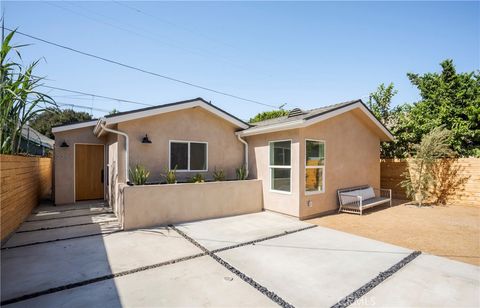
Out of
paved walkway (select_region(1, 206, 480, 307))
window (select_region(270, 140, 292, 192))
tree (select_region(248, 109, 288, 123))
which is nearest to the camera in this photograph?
paved walkway (select_region(1, 206, 480, 307))

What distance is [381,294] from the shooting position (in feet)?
11.1

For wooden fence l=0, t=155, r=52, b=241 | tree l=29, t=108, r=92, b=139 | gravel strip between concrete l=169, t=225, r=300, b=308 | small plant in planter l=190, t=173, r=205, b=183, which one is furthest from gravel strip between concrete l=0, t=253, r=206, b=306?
tree l=29, t=108, r=92, b=139

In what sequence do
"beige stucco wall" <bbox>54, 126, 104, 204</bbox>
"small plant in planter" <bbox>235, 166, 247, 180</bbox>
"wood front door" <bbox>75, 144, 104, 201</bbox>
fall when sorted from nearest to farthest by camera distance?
"small plant in planter" <bbox>235, 166, 247, 180</bbox>, "beige stucco wall" <bbox>54, 126, 104, 204</bbox>, "wood front door" <bbox>75, 144, 104, 201</bbox>

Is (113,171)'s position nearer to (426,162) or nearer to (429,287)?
(429,287)

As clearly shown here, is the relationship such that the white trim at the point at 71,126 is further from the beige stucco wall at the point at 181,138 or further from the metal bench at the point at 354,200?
the metal bench at the point at 354,200

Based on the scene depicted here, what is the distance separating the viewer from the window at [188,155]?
333 inches

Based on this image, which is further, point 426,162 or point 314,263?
point 426,162

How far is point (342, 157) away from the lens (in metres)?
9.14

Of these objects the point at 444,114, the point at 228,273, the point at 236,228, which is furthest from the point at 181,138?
the point at 444,114

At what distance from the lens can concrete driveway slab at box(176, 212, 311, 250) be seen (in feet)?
18.7

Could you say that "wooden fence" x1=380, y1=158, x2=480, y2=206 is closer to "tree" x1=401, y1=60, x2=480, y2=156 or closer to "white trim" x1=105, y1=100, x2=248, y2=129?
"tree" x1=401, y1=60, x2=480, y2=156

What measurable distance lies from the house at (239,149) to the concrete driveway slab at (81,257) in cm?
249

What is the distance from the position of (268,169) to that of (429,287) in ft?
18.7

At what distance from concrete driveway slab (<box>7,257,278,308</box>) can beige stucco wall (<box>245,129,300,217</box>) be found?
14.1 feet
